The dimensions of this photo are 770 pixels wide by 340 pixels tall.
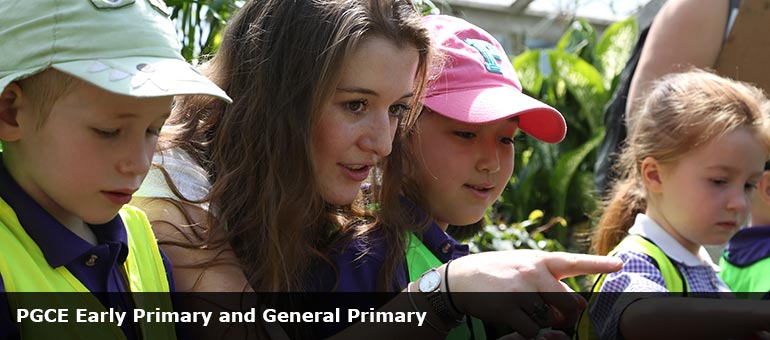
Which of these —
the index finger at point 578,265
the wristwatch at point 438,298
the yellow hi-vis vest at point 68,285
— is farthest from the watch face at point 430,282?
the yellow hi-vis vest at point 68,285

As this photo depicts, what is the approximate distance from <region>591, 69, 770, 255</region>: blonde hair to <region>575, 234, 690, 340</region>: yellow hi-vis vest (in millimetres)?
297

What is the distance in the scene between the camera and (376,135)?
209 centimetres

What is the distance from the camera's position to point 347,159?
2098 mm

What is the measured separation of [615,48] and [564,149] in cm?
130

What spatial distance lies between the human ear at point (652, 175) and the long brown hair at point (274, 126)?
1158mm

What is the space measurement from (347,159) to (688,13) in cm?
182

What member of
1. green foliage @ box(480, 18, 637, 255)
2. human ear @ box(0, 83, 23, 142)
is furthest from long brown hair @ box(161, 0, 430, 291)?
green foliage @ box(480, 18, 637, 255)

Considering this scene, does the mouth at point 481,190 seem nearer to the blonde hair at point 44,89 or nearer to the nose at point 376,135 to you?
the nose at point 376,135

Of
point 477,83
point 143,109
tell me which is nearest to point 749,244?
point 477,83

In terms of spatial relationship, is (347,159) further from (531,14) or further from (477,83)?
(531,14)

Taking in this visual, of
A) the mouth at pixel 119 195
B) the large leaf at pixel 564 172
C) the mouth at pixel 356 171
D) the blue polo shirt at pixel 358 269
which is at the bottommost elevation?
the large leaf at pixel 564 172

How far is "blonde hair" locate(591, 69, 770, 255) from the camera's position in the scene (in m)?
2.94

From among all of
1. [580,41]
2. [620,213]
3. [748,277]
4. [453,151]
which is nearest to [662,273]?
[620,213]

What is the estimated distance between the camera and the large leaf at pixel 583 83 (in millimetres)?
7227
